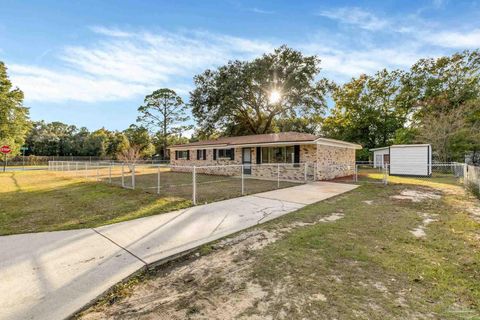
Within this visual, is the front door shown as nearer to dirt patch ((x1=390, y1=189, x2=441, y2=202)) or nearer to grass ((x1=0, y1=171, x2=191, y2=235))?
grass ((x1=0, y1=171, x2=191, y2=235))

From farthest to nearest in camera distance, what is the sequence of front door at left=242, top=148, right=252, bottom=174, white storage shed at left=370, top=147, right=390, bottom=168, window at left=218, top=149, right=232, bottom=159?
1. white storage shed at left=370, top=147, right=390, bottom=168
2. window at left=218, top=149, right=232, bottom=159
3. front door at left=242, top=148, right=252, bottom=174

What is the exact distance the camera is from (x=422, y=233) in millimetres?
4605

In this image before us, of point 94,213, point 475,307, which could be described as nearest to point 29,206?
point 94,213

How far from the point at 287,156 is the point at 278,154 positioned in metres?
0.72

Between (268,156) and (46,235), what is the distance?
13.2 metres

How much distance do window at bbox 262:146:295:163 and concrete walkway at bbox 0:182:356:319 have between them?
8985 millimetres

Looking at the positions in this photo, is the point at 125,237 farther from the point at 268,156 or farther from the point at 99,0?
the point at 268,156

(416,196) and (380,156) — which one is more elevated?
(380,156)

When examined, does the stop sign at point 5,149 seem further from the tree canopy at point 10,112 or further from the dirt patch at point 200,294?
the dirt patch at point 200,294

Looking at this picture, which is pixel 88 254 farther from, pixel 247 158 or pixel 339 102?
pixel 339 102


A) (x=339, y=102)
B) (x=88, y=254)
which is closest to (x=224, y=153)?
(x=88, y=254)

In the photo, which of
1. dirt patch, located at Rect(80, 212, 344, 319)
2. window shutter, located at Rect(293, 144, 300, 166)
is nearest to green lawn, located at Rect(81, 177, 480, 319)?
dirt patch, located at Rect(80, 212, 344, 319)

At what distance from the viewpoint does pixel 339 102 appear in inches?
1293

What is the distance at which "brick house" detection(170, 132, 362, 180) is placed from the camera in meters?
14.1
